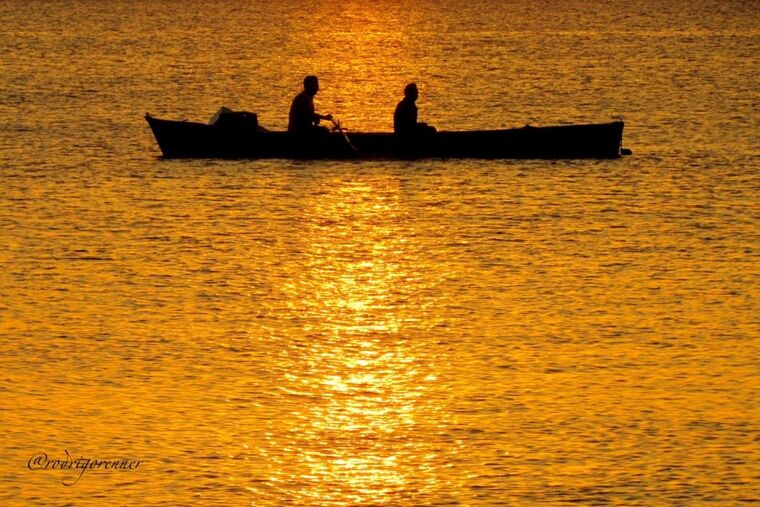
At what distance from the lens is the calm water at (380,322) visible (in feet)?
40.9

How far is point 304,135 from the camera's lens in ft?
89.1

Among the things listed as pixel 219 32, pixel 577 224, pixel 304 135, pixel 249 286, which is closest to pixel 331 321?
pixel 249 286

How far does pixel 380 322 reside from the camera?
1691 cm

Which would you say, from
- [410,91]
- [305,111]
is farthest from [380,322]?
[305,111]

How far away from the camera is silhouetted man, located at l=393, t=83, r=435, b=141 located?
26188mm

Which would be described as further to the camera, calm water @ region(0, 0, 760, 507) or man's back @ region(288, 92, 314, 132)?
man's back @ region(288, 92, 314, 132)

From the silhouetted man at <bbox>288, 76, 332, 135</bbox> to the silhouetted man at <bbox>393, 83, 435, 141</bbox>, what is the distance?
1.04 meters

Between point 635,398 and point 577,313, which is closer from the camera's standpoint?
point 635,398

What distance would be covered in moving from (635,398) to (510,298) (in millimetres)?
4000

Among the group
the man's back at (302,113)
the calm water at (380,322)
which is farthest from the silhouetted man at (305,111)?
the calm water at (380,322)

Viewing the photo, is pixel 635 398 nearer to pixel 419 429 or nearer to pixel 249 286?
pixel 419 429
